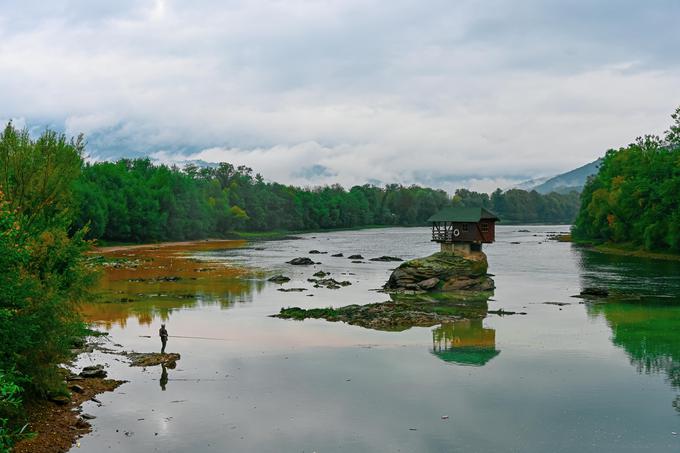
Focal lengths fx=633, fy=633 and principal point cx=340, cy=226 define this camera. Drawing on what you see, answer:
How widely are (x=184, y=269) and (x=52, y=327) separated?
6459 centimetres

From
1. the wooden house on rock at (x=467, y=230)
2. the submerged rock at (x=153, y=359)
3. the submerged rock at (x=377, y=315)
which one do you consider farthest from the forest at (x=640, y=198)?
the submerged rock at (x=153, y=359)

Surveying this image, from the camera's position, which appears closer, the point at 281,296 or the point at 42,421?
the point at 42,421

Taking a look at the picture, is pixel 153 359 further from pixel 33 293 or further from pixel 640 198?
pixel 640 198

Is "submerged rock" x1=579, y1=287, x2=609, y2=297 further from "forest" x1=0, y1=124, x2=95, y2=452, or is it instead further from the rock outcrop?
"forest" x1=0, y1=124, x2=95, y2=452

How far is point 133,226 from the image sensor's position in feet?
478

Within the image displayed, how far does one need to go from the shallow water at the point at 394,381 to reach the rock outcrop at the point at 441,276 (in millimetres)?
7630

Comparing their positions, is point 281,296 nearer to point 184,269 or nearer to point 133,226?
point 184,269

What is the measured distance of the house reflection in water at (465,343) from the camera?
37.5 meters

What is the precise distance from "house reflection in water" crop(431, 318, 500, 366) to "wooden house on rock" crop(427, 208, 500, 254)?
2422 centimetres

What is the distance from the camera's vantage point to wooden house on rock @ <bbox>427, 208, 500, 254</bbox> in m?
73.8

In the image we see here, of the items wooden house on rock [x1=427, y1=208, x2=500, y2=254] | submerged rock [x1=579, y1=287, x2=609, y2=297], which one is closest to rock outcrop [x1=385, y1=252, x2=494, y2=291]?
wooden house on rock [x1=427, y1=208, x2=500, y2=254]

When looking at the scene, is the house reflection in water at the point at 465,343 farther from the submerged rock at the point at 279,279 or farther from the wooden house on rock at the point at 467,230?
the submerged rock at the point at 279,279

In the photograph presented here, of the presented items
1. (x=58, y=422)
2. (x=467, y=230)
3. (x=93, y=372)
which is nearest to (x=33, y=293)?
(x=58, y=422)

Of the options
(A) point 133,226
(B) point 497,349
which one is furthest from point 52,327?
(A) point 133,226
